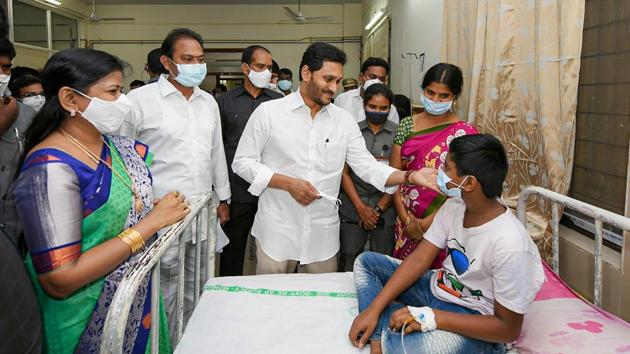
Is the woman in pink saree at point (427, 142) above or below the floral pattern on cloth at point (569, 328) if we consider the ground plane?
above

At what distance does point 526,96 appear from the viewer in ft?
8.12

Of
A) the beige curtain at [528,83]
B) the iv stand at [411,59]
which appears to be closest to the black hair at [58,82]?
the beige curtain at [528,83]

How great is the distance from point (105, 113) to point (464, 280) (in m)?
1.38

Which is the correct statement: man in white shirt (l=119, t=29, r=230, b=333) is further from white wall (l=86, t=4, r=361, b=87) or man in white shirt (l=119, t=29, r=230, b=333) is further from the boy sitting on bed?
white wall (l=86, t=4, r=361, b=87)

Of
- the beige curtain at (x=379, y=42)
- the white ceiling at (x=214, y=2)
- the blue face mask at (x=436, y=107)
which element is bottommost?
the blue face mask at (x=436, y=107)

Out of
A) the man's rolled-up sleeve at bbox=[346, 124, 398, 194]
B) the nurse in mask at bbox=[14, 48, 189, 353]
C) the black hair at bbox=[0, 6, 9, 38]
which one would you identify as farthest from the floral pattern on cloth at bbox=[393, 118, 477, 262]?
the black hair at bbox=[0, 6, 9, 38]

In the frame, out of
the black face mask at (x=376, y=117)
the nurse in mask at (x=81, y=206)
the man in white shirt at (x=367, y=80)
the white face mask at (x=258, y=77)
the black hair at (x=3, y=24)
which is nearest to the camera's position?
the black hair at (x=3, y=24)

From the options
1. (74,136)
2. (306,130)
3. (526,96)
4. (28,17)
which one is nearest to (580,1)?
(526,96)

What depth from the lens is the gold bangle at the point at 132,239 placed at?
1.37 metres

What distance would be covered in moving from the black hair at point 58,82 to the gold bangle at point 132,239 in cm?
39

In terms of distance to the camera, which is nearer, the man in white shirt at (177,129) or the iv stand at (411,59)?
the man in white shirt at (177,129)

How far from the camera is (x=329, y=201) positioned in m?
2.29

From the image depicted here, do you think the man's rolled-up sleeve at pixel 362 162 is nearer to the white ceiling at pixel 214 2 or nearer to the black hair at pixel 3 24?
the black hair at pixel 3 24

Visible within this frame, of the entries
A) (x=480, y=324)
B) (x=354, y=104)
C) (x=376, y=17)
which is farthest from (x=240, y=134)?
(x=376, y=17)
